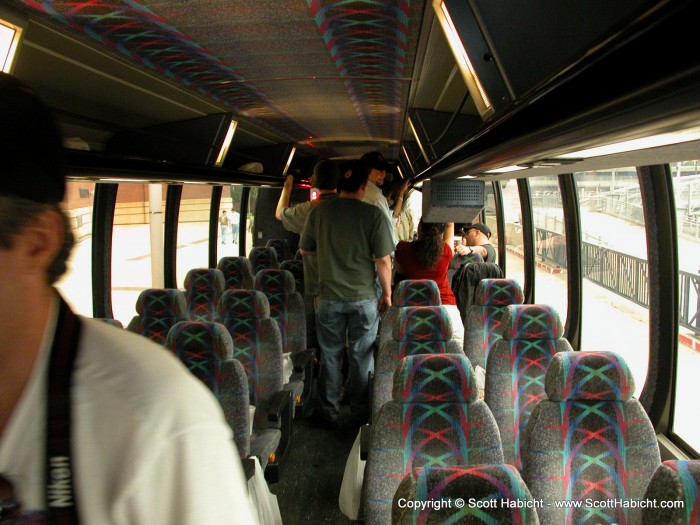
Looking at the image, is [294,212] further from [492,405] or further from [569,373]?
[569,373]

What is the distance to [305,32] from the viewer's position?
3230 millimetres

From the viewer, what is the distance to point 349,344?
17.4 ft

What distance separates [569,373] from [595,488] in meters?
0.51

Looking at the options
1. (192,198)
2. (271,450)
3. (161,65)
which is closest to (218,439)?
(271,450)

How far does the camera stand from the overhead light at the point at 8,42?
2.52m

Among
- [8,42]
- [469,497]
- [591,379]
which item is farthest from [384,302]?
[469,497]

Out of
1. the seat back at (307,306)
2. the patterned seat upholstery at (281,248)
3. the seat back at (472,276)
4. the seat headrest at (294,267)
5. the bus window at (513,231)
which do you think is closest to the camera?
the seat back at (472,276)

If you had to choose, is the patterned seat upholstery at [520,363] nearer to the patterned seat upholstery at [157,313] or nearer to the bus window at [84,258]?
the patterned seat upholstery at [157,313]

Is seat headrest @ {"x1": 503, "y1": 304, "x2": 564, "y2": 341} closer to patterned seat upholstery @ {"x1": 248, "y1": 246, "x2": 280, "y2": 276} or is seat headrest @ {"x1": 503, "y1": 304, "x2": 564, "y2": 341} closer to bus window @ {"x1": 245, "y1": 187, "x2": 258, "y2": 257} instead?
patterned seat upholstery @ {"x1": 248, "y1": 246, "x2": 280, "y2": 276}

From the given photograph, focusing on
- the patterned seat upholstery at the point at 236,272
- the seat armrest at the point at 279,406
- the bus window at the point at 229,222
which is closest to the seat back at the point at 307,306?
the patterned seat upholstery at the point at 236,272

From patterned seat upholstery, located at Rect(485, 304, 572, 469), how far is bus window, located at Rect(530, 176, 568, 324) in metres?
2.20

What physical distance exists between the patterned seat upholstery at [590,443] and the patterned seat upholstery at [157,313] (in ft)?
11.1

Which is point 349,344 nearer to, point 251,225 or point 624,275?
point 624,275

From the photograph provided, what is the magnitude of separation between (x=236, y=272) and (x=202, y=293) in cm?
141
